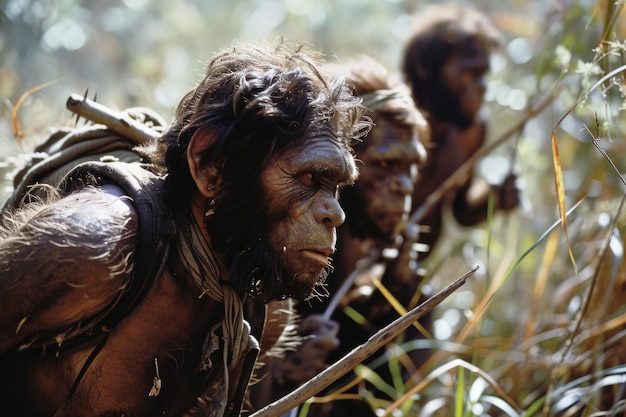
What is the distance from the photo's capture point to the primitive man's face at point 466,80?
16.9ft

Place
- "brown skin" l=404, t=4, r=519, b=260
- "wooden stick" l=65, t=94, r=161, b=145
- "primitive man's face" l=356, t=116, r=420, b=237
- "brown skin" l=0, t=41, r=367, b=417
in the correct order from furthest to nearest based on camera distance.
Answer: "brown skin" l=404, t=4, r=519, b=260
"primitive man's face" l=356, t=116, r=420, b=237
"wooden stick" l=65, t=94, r=161, b=145
"brown skin" l=0, t=41, r=367, b=417

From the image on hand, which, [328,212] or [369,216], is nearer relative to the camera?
[328,212]

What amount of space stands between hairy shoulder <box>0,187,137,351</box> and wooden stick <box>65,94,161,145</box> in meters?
0.61

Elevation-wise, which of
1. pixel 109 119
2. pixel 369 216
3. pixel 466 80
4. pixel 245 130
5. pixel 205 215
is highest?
pixel 466 80

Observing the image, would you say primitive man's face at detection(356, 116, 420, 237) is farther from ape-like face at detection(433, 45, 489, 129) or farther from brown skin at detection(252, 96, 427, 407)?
ape-like face at detection(433, 45, 489, 129)

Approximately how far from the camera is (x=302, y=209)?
2.24m

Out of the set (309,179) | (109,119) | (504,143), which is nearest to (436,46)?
(504,143)

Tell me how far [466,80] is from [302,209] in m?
3.13

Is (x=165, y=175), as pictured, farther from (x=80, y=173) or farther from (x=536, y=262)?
(x=536, y=262)

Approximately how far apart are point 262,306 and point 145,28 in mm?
8181

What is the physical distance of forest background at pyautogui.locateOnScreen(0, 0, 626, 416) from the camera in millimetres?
2930

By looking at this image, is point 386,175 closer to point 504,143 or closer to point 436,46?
point 436,46

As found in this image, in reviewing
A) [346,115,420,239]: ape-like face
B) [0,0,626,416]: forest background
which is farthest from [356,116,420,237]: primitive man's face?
[0,0,626,416]: forest background

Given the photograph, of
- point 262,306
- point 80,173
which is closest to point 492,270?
point 262,306
